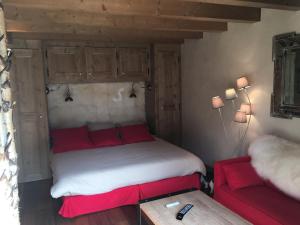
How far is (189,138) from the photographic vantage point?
471cm

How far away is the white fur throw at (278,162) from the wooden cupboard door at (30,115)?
2.97 metres

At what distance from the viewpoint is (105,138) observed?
408 cm

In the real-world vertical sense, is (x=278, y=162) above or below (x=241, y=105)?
below

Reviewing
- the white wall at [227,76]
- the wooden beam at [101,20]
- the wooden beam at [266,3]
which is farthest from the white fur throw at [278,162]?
the wooden beam at [101,20]

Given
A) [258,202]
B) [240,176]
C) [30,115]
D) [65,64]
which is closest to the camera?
[258,202]

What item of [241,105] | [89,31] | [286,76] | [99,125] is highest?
[89,31]

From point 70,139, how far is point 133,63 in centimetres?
164

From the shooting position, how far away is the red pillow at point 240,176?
262cm

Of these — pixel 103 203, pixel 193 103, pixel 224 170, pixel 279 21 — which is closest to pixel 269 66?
pixel 279 21

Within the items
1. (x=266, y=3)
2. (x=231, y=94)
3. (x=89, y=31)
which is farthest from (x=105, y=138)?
(x=266, y=3)

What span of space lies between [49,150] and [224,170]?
2.64 meters

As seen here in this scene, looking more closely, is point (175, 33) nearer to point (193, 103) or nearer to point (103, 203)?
point (193, 103)

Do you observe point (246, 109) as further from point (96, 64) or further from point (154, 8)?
point (96, 64)

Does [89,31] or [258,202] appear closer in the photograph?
[258,202]
